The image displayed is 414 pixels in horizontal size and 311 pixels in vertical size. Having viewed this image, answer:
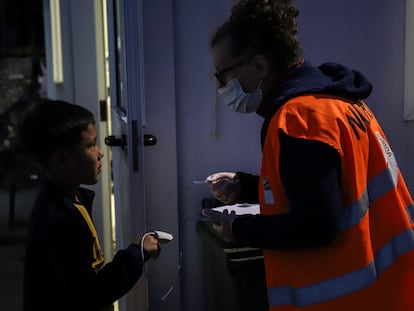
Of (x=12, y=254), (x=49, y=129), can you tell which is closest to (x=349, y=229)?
(x=49, y=129)

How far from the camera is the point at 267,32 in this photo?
129 cm

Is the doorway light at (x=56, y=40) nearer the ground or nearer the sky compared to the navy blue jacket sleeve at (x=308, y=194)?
nearer the sky

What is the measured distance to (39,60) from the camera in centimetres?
1133

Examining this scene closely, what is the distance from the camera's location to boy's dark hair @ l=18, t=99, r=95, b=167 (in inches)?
56.0

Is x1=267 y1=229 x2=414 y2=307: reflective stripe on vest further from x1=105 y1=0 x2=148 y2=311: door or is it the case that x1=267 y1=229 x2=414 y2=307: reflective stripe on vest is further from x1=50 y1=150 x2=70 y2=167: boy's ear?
x1=105 y1=0 x2=148 y2=311: door

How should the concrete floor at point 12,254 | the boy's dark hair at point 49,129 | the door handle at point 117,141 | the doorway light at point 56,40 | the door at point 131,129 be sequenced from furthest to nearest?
the concrete floor at point 12,254 → the doorway light at point 56,40 → the door handle at point 117,141 → the door at point 131,129 → the boy's dark hair at point 49,129

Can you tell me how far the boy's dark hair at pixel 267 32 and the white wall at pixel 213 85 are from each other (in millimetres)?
1384

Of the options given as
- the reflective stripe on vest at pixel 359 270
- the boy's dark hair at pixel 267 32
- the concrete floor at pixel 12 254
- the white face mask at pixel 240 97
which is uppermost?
the boy's dark hair at pixel 267 32

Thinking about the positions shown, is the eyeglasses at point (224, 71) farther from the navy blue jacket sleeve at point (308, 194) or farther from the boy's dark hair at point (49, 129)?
the boy's dark hair at point (49, 129)

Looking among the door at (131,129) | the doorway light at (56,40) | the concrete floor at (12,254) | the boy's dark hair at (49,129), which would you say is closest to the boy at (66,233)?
the boy's dark hair at (49,129)

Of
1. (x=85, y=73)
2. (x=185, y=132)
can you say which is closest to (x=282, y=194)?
(x=185, y=132)

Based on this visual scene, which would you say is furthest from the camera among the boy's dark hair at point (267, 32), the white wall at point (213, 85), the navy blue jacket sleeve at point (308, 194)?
the white wall at point (213, 85)

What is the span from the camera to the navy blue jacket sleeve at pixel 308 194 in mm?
1065

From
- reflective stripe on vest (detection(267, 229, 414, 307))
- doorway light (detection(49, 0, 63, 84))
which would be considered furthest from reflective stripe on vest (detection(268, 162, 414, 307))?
doorway light (detection(49, 0, 63, 84))
